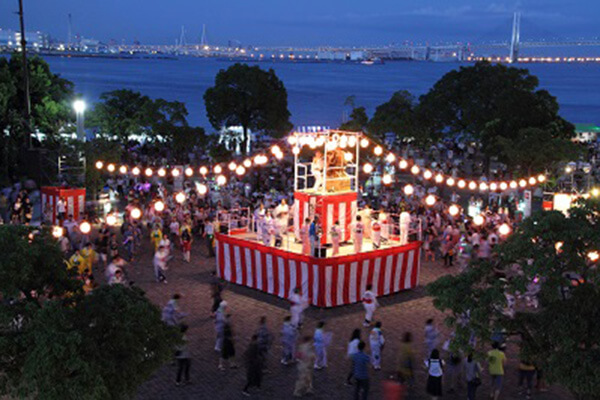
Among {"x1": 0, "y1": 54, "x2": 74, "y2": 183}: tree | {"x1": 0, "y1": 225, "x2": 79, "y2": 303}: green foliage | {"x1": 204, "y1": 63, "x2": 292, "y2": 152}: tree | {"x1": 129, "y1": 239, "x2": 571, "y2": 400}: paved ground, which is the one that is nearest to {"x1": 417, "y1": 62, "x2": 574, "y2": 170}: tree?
{"x1": 204, "y1": 63, "x2": 292, "y2": 152}: tree

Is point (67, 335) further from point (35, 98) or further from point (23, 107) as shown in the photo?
point (35, 98)

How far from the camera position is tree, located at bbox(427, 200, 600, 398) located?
9.00m

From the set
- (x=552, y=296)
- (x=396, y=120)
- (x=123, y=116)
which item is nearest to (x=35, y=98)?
(x=123, y=116)

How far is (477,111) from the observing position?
1752 inches

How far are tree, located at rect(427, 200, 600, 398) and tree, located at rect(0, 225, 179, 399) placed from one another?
13.4ft

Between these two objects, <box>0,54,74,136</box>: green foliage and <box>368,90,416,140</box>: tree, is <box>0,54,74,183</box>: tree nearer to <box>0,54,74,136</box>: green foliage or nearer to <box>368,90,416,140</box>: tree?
<box>0,54,74,136</box>: green foliage

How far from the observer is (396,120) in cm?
4806

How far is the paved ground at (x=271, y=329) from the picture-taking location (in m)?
13.5

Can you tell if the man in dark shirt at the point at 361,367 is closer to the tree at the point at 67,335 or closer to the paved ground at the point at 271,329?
the paved ground at the point at 271,329

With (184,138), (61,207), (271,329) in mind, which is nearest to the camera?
(271,329)

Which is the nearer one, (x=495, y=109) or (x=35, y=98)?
(x=35, y=98)

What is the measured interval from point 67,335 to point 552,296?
239 inches

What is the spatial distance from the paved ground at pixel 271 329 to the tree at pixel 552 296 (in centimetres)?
408

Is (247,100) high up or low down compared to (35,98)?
down
